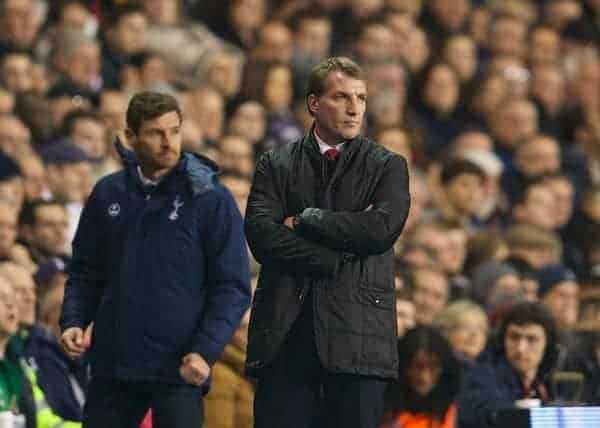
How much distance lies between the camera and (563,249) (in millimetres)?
12961

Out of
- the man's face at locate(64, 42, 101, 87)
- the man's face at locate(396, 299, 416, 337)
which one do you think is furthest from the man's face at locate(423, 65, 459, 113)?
the man's face at locate(396, 299, 416, 337)

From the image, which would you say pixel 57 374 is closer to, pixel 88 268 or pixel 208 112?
pixel 88 268

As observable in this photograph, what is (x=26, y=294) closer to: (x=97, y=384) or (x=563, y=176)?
(x=97, y=384)

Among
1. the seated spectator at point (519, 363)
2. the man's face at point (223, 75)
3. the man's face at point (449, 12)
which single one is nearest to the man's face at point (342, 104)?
the seated spectator at point (519, 363)

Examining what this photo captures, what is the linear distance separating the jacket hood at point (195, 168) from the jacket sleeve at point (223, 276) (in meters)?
0.06

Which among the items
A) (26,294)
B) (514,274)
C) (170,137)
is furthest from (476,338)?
(170,137)

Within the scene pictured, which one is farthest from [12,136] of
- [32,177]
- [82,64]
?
[82,64]

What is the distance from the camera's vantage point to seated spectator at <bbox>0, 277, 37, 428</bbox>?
7621 millimetres

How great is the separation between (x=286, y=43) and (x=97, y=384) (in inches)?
288

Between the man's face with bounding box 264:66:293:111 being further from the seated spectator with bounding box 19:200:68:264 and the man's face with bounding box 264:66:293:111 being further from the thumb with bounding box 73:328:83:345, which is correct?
the thumb with bounding box 73:328:83:345

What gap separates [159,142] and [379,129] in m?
6.54

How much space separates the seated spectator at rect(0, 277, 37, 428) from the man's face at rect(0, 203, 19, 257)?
120cm

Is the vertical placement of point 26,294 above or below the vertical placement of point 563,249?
below

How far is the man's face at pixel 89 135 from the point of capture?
1089 centimetres
